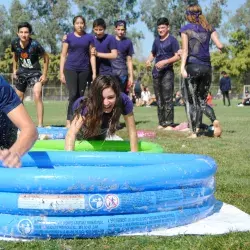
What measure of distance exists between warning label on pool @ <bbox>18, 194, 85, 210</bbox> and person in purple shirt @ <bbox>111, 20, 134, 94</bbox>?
6452 millimetres

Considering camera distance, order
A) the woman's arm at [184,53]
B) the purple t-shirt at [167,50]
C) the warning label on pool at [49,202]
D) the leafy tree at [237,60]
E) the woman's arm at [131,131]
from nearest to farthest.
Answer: the warning label on pool at [49,202], the woman's arm at [131,131], the woman's arm at [184,53], the purple t-shirt at [167,50], the leafy tree at [237,60]

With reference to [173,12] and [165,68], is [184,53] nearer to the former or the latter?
[165,68]

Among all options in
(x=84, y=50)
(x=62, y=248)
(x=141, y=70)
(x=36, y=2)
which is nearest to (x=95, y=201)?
(x=62, y=248)

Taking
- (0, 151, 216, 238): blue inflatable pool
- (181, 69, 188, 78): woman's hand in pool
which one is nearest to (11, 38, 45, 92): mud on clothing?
(181, 69, 188, 78): woman's hand in pool

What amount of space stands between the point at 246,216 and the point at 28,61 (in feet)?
18.8

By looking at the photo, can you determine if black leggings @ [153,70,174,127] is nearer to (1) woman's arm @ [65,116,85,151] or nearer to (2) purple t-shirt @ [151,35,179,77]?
(2) purple t-shirt @ [151,35,179,77]

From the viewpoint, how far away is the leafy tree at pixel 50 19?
57.8 m

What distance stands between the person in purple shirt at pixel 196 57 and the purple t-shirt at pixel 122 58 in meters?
1.90

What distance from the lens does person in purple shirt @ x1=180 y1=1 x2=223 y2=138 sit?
24.4ft

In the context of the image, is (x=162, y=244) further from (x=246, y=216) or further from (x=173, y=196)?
(x=246, y=216)

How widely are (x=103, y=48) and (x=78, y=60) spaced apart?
58 centimetres

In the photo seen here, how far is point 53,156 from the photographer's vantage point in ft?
12.6

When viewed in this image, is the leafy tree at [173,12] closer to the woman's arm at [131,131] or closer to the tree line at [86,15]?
the tree line at [86,15]

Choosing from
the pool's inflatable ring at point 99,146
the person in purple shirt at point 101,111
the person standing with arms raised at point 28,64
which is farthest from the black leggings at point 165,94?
the person in purple shirt at point 101,111
